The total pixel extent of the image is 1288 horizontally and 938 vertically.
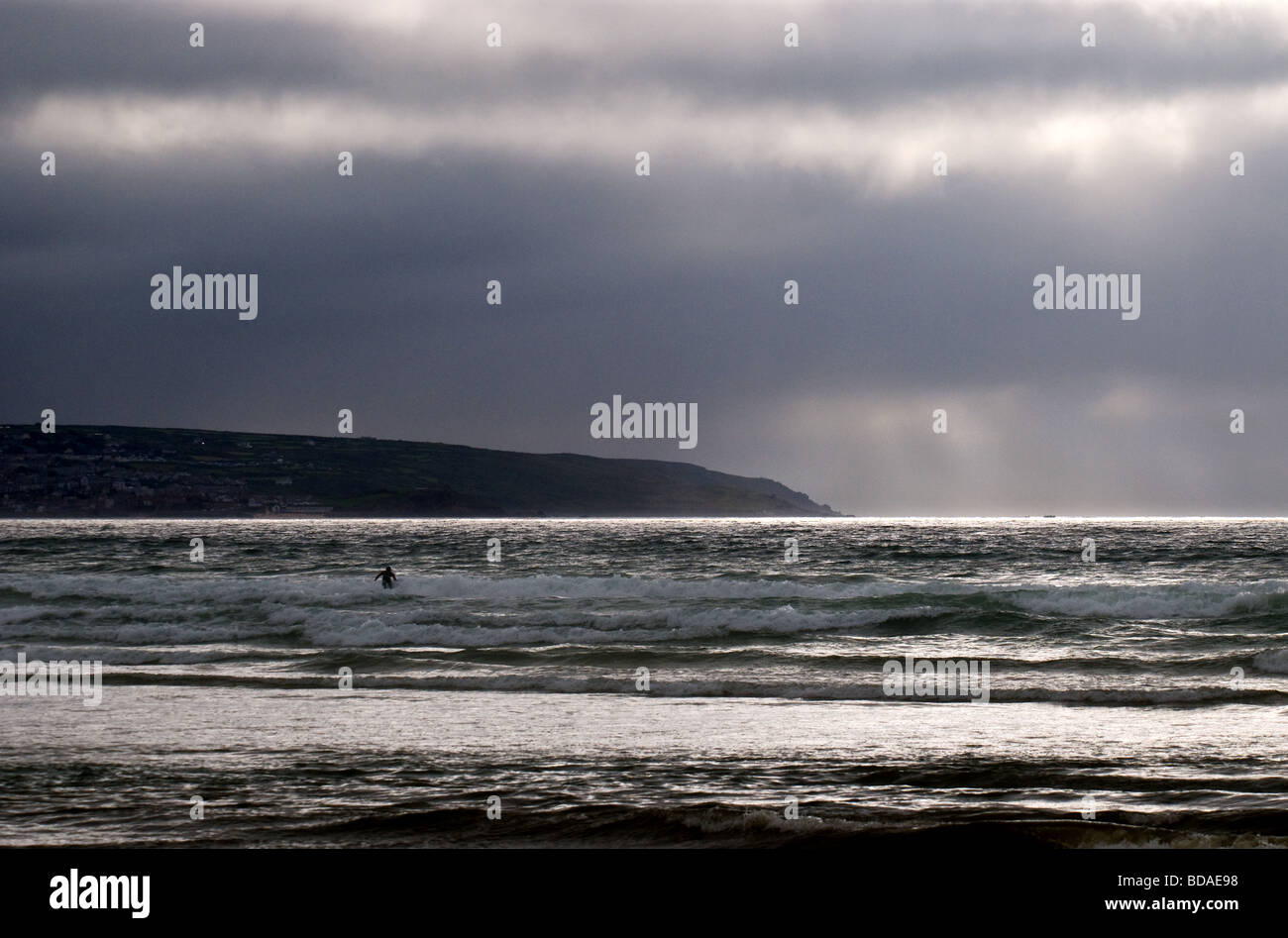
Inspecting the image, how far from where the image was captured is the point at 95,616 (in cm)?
3109

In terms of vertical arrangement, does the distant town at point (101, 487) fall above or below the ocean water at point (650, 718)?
above

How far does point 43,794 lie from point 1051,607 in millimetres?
26034

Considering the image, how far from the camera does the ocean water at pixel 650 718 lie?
29.9 ft

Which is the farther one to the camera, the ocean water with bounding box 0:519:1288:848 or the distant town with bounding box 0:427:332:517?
the distant town with bounding box 0:427:332:517

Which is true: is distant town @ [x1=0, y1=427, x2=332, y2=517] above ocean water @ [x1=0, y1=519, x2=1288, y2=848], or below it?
above

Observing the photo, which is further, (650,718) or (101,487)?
(101,487)

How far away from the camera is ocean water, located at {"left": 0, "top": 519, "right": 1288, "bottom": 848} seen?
911 cm

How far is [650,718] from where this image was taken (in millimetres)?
14938

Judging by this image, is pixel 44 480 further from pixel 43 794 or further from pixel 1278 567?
pixel 43 794

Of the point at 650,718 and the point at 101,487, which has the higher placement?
the point at 101,487

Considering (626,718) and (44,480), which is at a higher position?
(44,480)

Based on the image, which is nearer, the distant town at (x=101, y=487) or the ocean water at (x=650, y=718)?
the ocean water at (x=650, y=718)
